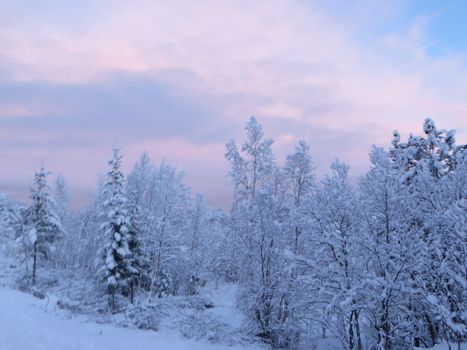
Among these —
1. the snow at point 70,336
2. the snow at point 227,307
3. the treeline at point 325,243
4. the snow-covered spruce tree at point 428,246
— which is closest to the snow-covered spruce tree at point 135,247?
the treeline at point 325,243

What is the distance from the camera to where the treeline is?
12.6 m

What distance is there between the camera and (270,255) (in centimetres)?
2038

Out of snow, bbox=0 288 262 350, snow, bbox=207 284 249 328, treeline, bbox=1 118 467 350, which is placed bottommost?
snow, bbox=207 284 249 328

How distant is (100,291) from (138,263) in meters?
4.72

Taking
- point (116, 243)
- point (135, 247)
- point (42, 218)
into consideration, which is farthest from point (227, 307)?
point (42, 218)

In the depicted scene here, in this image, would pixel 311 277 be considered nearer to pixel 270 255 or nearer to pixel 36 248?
pixel 270 255

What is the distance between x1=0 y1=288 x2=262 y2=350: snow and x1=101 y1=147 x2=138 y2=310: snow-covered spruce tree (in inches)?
360

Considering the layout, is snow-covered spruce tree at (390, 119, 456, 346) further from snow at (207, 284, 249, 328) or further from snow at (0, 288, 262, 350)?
snow at (207, 284, 249, 328)

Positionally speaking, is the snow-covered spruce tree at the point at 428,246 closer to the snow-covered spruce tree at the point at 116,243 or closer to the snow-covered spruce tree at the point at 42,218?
the snow-covered spruce tree at the point at 116,243

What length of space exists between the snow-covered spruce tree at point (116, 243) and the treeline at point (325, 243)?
0.11m

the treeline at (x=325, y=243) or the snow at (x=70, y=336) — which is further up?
the treeline at (x=325, y=243)

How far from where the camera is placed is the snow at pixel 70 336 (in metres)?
11.0

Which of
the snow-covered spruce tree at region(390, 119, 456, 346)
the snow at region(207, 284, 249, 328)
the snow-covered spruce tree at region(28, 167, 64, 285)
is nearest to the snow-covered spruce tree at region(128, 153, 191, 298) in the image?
the snow at region(207, 284, 249, 328)

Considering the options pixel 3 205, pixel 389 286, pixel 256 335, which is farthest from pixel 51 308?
pixel 3 205
